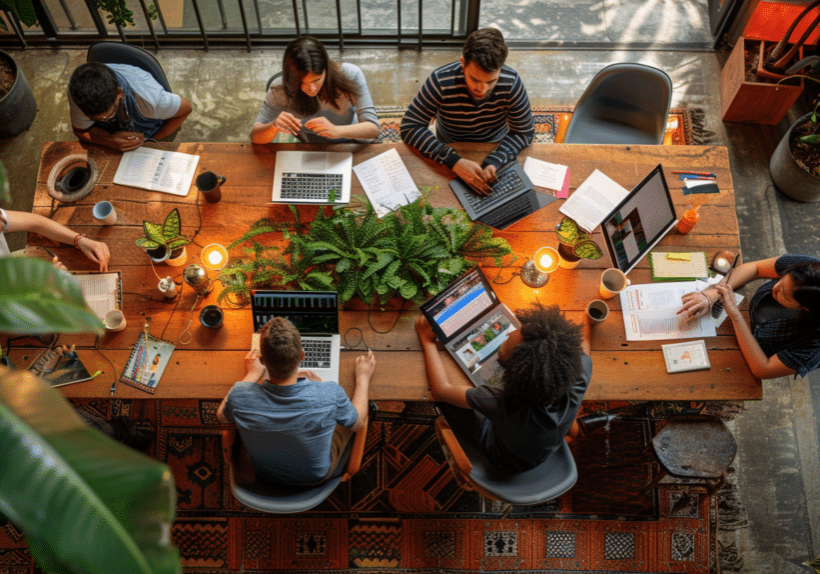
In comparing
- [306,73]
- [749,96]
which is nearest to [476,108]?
[306,73]

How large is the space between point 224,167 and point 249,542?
2.07 m

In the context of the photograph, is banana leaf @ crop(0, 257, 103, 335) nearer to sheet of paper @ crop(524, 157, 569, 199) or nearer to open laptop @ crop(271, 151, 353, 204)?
open laptop @ crop(271, 151, 353, 204)

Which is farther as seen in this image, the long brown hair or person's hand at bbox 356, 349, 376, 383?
the long brown hair

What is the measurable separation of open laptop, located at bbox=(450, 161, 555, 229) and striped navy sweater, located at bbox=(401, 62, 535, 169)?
0.09m

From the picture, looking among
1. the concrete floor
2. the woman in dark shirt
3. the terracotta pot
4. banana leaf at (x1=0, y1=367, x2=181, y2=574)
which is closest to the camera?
banana leaf at (x1=0, y1=367, x2=181, y2=574)

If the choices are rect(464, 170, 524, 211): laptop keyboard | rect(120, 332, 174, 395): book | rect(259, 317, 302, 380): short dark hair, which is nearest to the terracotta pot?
rect(464, 170, 524, 211): laptop keyboard

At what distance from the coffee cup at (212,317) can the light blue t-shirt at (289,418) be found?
38 cm

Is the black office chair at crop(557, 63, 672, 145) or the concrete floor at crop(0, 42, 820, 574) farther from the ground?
the black office chair at crop(557, 63, 672, 145)

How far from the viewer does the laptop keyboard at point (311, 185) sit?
8.70 feet

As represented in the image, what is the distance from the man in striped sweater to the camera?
2.57 m

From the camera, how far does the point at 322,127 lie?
2.71 meters

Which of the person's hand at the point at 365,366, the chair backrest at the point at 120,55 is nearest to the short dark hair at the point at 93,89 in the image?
the chair backrest at the point at 120,55

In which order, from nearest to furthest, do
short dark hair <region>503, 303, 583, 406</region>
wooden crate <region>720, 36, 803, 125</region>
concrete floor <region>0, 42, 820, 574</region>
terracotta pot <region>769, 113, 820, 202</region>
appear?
short dark hair <region>503, 303, 583, 406</region> → concrete floor <region>0, 42, 820, 574</region> → terracotta pot <region>769, 113, 820, 202</region> → wooden crate <region>720, 36, 803, 125</region>

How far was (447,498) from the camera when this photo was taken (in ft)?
10.1
